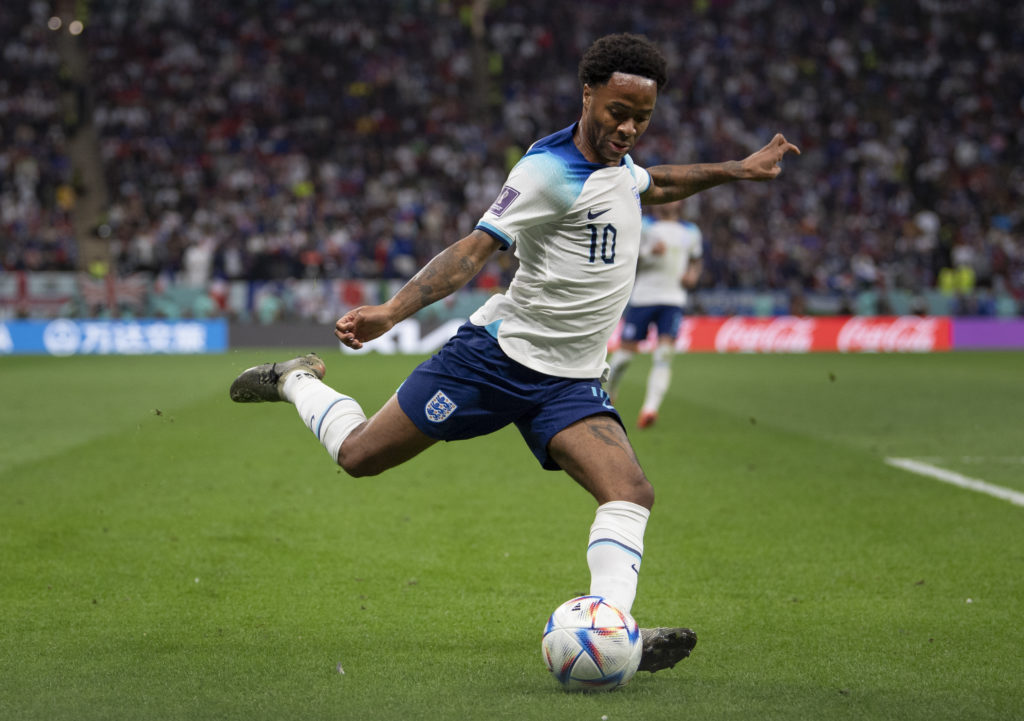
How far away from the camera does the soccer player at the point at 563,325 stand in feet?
13.1

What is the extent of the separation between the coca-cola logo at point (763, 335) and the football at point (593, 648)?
807 inches

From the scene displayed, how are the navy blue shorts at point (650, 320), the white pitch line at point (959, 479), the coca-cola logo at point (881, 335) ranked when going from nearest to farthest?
the white pitch line at point (959, 479) → the navy blue shorts at point (650, 320) → the coca-cola logo at point (881, 335)

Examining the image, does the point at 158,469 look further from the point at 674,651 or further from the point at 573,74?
the point at 573,74

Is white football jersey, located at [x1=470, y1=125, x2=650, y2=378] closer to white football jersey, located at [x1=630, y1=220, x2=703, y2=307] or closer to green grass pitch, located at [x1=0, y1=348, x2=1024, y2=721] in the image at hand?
green grass pitch, located at [x1=0, y1=348, x2=1024, y2=721]

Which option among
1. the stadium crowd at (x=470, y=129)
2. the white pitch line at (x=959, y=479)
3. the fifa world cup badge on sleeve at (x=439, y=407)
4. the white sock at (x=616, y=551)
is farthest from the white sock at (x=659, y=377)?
the stadium crowd at (x=470, y=129)

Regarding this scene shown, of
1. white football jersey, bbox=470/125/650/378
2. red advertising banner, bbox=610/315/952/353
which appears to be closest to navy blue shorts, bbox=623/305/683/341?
white football jersey, bbox=470/125/650/378

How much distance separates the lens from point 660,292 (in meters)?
11.6

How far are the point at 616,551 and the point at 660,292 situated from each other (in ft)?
25.5

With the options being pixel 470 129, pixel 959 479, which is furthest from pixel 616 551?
pixel 470 129

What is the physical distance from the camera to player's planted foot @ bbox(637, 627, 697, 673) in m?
3.97

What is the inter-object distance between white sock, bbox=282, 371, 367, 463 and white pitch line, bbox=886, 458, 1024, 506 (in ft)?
15.7

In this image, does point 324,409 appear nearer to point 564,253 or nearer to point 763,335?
point 564,253

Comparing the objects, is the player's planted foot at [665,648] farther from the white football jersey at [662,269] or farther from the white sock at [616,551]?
the white football jersey at [662,269]

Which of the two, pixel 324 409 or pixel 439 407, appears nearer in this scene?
pixel 439 407
